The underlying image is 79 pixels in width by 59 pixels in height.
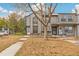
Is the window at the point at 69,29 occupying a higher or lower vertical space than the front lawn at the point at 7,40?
higher

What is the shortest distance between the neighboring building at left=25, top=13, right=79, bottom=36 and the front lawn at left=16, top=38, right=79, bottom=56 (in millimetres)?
167

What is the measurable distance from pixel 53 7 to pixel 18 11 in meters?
0.66

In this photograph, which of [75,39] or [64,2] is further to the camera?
[75,39]

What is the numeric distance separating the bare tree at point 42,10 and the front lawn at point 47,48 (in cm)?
16

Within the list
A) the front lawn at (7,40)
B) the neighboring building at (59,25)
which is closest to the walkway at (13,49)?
the front lawn at (7,40)

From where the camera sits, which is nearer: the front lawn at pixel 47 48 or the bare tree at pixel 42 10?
the front lawn at pixel 47 48

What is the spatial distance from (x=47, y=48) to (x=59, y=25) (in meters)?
0.50

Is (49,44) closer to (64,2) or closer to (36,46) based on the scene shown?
(36,46)

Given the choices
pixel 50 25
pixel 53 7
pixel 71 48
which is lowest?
pixel 71 48

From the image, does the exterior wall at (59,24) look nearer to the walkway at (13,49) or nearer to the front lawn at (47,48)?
the front lawn at (47,48)

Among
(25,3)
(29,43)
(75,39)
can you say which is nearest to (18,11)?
(25,3)

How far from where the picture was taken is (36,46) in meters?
4.96

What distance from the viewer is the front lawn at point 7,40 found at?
4.91m

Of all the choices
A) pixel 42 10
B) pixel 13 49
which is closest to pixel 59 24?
pixel 42 10
